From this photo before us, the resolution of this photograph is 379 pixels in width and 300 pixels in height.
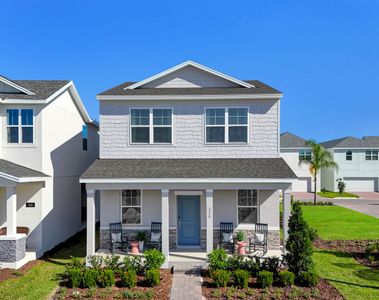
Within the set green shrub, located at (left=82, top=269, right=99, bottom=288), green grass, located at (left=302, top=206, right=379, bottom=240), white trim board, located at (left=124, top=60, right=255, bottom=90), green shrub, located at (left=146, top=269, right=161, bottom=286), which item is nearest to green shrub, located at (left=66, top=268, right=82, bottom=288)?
green shrub, located at (left=82, top=269, right=99, bottom=288)

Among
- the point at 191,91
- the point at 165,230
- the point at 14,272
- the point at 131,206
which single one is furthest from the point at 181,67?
the point at 14,272

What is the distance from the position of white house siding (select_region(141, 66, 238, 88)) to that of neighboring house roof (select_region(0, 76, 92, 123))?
13.8 ft

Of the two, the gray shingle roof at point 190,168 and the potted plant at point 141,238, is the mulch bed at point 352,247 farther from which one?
the potted plant at point 141,238

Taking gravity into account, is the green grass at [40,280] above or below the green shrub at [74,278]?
below

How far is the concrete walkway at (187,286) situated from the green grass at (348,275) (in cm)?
425

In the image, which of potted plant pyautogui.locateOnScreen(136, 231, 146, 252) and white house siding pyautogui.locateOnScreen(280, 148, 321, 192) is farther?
white house siding pyautogui.locateOnScreen(280, 148, 321, 192)

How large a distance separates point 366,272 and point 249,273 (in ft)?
14.3

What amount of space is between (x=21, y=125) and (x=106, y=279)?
8.17 meters

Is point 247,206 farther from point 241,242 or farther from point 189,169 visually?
point 189,169

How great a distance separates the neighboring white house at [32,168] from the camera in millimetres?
11516

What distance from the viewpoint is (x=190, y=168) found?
12.2 meters

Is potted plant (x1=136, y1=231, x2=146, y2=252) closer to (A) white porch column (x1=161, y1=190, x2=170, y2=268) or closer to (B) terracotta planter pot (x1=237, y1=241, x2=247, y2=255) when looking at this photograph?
(A) white porch column (x1=161, y1=190, x2=170, y2=268)

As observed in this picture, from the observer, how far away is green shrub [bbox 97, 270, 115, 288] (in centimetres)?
Result: 926

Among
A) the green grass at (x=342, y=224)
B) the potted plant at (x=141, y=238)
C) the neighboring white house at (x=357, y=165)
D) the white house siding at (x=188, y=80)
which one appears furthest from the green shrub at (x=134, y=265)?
the neighboring white house at (x=357, y=165)
